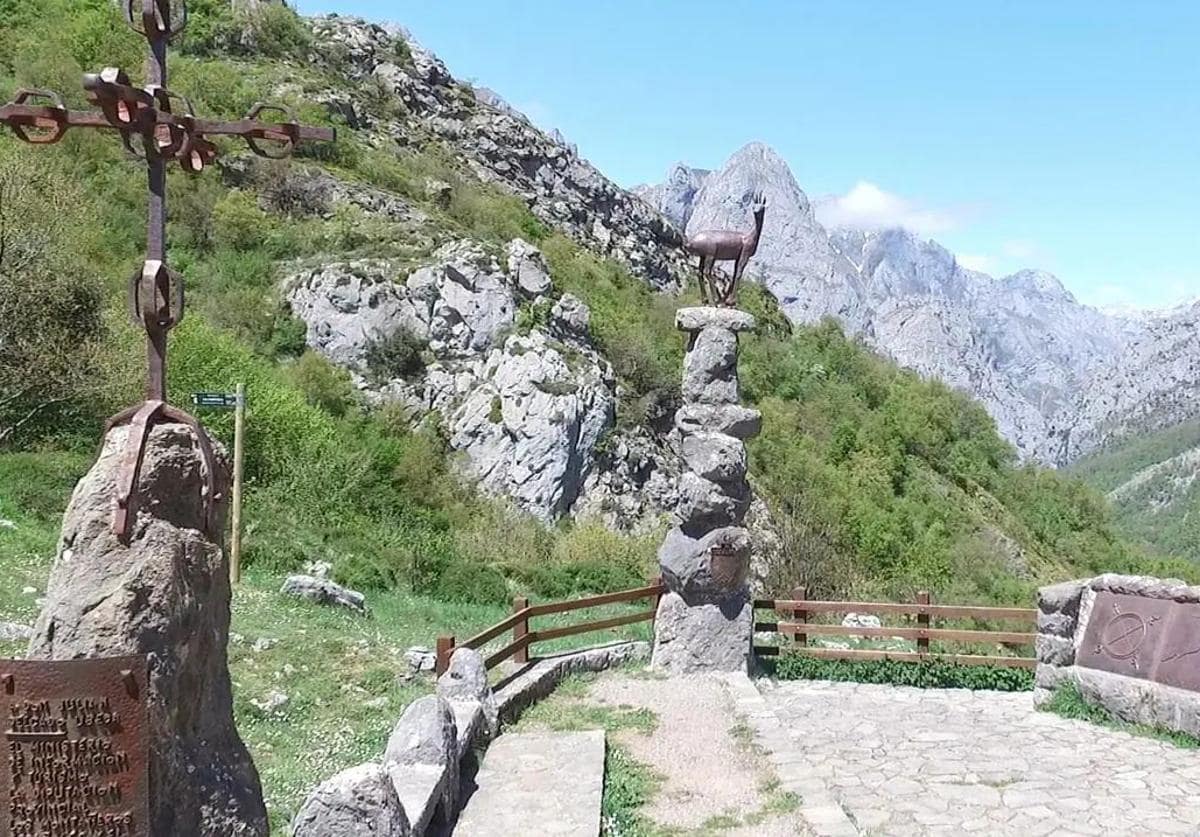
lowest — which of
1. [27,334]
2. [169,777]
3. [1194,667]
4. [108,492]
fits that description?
[1194,667]

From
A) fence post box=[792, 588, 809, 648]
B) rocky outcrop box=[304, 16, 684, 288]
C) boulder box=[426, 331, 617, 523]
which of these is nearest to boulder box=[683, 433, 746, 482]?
fence post box=[792, 588, 809, 648]

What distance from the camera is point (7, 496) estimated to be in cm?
1480

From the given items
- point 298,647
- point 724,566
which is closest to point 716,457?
point 724,566

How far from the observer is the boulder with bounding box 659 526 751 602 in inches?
480

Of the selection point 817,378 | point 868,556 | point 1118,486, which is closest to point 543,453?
point 868,556

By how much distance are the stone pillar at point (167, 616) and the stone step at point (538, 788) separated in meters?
3.44

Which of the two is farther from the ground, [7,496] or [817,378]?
[817,378]

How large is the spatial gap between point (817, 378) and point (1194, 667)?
1370 inches

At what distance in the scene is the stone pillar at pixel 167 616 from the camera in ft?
11.9

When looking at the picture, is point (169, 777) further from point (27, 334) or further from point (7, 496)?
point (27, 334)

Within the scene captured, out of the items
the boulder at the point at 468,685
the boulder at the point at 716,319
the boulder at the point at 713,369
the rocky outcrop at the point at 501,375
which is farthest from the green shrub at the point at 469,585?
the boulder at the point at 468,685

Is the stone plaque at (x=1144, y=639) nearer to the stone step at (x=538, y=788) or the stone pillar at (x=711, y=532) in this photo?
the stone pillar at (x=711, y=532)

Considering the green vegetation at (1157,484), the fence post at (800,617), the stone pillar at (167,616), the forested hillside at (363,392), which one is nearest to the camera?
the stone pillar at (167,616)

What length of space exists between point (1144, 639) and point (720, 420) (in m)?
5.36
